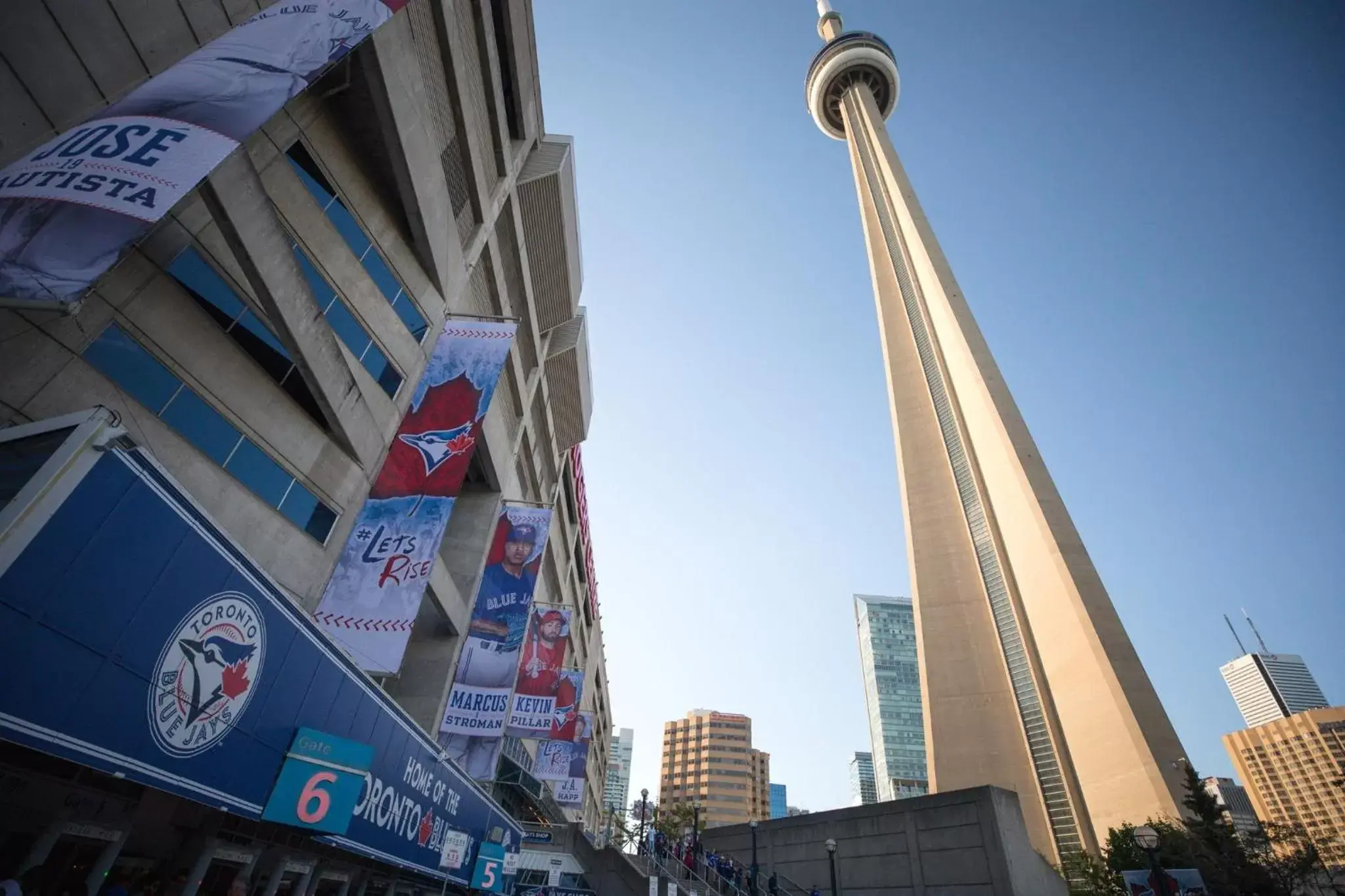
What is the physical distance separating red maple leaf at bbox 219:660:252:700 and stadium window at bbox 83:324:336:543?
6.12 meters

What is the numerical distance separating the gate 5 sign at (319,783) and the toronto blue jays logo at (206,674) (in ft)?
4.38

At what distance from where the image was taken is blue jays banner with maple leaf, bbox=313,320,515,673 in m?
13.0

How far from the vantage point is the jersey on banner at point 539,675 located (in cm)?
2175

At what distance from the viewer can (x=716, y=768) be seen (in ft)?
443

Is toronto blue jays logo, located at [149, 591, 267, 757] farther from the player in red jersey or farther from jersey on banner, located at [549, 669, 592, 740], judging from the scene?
jersey on banner, located at [549, 669, 592, 740]

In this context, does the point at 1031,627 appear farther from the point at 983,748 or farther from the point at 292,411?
the point at 292,411

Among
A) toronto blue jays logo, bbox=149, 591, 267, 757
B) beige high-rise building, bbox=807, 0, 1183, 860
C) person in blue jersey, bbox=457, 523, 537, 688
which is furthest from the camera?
beige high-rise building, bbox=807, 0, 1183, 860

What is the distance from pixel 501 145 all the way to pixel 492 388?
40.7 feet

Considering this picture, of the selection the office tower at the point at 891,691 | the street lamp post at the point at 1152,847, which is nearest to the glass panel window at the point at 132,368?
the street lamp post at the point at 1152,847

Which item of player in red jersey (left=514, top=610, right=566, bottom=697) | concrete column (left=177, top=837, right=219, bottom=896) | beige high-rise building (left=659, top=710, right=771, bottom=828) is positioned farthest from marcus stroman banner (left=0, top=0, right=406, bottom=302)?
beige high-rise building (left=659, top=710, right=771, bottom=828)

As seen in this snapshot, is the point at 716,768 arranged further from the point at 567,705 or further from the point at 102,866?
the point at 102,866

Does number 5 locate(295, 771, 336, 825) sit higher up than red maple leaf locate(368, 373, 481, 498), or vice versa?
red maple leaf locate(368, 373, 481, 498)

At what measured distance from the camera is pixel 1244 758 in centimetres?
14838

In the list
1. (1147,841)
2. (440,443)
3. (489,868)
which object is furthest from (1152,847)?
(440,443)
